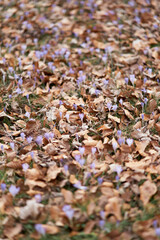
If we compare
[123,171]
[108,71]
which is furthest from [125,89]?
[123,171]

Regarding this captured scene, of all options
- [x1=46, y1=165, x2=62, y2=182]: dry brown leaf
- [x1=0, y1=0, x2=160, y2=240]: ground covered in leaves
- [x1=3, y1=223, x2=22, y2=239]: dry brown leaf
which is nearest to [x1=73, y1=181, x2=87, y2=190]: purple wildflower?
[x1=0, y1=0, x2=160, y2=240]: ground covered in leaves

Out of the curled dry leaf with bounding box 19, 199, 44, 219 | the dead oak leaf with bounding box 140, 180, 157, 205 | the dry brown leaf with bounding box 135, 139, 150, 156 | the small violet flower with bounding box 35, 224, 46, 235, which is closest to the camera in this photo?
the small violet flower with bounding box 35, 224, 46, 235

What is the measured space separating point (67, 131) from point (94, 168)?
54cm

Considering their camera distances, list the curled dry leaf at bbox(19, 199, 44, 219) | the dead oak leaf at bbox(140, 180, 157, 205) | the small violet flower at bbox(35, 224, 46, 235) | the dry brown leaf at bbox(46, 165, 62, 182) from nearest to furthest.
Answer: the small violet flower at bbox(35, 224, 46, 235) → the curled dry leaf at bbox(19, 199, 44, 219) → the dead oak leaf at bbox(140, 180, 157, 205) → the dry brown leaf at bbox(46, 165, 62, 182)

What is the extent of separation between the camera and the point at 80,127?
2508 millimetres

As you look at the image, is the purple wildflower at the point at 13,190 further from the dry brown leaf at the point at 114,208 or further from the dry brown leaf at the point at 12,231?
the dry brown leaf at the point at 114,208

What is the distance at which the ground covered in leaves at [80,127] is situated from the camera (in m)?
1.75

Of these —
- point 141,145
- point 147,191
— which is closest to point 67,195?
point 147,191

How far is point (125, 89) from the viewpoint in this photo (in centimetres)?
298

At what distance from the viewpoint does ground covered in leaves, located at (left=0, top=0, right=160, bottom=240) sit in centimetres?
175

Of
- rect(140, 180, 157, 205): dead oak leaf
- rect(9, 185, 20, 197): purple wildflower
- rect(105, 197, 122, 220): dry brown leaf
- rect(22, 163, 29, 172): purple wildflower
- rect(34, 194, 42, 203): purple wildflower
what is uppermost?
rect(9, 185, 20, 197): purple wildflower

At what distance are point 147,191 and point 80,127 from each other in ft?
2.84

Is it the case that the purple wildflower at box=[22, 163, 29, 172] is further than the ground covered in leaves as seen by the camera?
Yes

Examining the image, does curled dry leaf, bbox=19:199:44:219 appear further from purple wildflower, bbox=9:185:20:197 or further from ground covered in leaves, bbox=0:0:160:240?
purple wildflower, bbox=9:185:20:197
